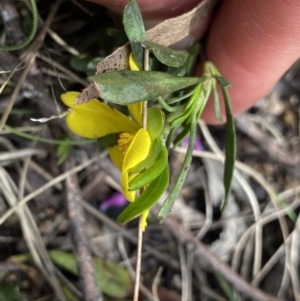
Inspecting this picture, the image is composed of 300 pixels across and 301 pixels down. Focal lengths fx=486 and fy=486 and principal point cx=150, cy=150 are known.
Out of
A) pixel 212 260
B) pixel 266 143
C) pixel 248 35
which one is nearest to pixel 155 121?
pixel 248 35

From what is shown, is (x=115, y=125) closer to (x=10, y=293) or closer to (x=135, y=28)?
(x=135, y=28)

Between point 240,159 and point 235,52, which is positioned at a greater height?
point 235,52

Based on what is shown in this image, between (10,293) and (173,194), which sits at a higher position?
(173,194)

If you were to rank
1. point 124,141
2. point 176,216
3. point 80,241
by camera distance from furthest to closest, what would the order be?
point 176,216
point 80,241
point 124,141

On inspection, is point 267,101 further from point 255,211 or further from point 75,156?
point 75,156

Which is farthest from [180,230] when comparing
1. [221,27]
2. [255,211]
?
[221,27]

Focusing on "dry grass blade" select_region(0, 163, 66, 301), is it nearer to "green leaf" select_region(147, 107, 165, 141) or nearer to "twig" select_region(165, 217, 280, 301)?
"twig" select_region(165, 217, 280, 301)

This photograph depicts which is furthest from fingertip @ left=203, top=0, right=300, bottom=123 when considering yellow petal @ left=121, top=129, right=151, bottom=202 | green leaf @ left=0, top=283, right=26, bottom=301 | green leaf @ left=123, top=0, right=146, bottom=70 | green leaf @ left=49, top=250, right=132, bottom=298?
green leaf @ left=0, top=283, right=26, bottom=301

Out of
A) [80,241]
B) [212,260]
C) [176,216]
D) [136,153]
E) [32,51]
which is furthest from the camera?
[176,216]
